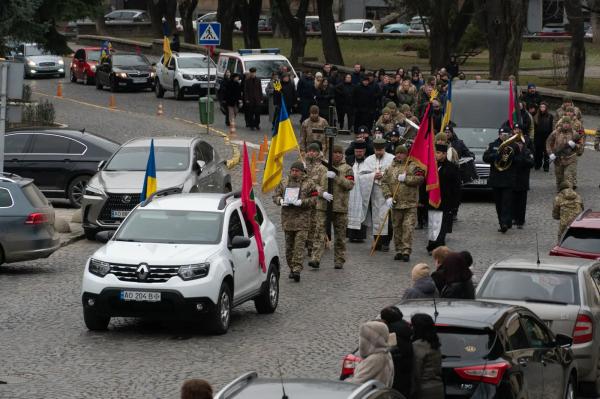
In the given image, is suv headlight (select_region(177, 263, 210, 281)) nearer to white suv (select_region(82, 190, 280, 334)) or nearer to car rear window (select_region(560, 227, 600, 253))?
white suv (select_region(82, 190, 280, 334))

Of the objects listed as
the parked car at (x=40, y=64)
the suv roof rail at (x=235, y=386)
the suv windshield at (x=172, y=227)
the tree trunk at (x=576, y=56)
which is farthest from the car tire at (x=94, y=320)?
the parked car at (x=40, y=64)

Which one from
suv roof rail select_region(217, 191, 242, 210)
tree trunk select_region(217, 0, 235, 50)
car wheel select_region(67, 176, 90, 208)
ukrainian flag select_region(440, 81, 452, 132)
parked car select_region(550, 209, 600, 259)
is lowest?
car wheel select_region(67, 176, 90, 208)

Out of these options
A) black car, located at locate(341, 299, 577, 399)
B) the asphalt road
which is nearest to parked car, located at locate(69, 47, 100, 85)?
the asphalt road

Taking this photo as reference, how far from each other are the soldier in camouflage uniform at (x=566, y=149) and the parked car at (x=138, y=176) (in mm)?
6464

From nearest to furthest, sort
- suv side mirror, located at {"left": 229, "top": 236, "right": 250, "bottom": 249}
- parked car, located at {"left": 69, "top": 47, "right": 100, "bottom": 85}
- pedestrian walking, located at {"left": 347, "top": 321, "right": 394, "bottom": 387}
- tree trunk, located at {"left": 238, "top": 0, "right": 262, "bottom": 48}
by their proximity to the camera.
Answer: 1. pedestrian walking, located at {"left": 347, "top": 321, "right": 394, "bottom": 387}
2. suv side mirror, located at {"left": 229, "top": 236, "right": 250, "bottom": 249}
3. parked car, located at {"left": 69, "top": 47, "right": 100, "bottom": 85}
4. tree trunk, located at {"left": 238, "top": 0, "right": 262, "bottom": 48}

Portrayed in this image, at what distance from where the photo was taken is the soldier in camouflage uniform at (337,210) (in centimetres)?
2098

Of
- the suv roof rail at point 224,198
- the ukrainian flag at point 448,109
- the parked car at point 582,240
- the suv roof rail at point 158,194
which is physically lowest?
the parked car at point 582,240

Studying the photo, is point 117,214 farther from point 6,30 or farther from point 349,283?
point 6,30

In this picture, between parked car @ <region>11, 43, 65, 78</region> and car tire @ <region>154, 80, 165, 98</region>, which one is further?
parked car @ <region>11, 43, 65, 78</region>

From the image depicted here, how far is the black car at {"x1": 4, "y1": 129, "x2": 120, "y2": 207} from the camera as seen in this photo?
2791 centimetres

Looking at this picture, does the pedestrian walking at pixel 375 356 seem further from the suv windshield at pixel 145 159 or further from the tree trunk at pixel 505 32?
the tree trunk at pixel 505 32

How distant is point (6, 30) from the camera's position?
110 feet

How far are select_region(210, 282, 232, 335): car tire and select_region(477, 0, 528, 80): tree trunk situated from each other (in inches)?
1195

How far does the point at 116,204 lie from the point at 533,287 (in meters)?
11.3
